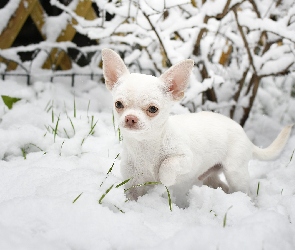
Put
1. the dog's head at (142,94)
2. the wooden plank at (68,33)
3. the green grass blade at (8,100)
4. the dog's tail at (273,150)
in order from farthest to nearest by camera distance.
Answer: the wooden plank at (68,33) < the green grass blade at (8,100) < the dog's tail at (273,150) < the dog's head at (142,94)

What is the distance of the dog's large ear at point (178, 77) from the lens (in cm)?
143

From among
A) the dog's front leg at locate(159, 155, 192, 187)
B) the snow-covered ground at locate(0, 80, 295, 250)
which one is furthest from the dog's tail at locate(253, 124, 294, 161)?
the dog's front leg at locate(159, 155, 192, 187)

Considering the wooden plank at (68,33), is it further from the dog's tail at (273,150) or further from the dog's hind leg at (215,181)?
the dog's tail at (273,150)

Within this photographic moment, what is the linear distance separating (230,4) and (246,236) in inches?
63.9

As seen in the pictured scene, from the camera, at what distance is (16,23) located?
2.64m

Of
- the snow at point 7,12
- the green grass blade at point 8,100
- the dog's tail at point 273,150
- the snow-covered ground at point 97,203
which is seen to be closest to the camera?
the snow-covered ground at point 97,203

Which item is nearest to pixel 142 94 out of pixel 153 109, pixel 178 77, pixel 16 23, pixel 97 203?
pixel 153 109

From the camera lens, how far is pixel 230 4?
219 cm

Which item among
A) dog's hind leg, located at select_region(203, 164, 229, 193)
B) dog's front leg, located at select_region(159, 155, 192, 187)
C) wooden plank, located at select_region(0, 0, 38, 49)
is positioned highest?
wooden plank, located at select_region(0, 0, 38, 49)

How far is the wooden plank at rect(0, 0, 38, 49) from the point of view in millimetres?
2625

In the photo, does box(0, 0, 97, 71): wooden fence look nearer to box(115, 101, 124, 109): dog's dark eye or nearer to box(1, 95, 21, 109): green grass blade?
box(1, 95, 21, 109): green grass blade

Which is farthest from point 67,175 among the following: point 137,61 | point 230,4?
point 137,61

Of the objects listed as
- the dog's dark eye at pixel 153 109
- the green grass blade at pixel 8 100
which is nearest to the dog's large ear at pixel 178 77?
the dog's dark eye at pixel 153 109

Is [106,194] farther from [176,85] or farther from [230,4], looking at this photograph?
[230,4]
